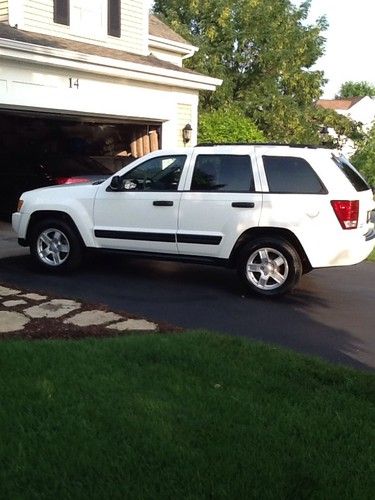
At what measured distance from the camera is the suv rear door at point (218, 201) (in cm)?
731

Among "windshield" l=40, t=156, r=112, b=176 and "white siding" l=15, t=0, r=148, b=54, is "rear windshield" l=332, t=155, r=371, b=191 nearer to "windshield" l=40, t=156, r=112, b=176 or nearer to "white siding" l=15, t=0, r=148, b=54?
"windshield" l=40, t=156, r=112, b=176

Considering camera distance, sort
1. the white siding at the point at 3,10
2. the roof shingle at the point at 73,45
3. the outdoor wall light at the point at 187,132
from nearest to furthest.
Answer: the roof shingle at the point at 73,45 < the white siding at the point at 3,10 < the outdoor wall light at the point at 187,132

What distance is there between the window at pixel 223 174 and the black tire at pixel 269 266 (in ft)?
2.36

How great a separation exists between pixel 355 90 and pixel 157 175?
93.7 meters

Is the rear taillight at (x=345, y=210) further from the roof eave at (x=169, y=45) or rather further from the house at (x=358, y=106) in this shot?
the house at (x=358, y=106)

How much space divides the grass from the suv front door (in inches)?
114

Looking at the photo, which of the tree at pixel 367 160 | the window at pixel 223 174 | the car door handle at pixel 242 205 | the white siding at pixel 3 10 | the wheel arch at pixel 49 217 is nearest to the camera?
the car door handle at pixel 242 205

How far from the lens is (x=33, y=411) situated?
367 cm

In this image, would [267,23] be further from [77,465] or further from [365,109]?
[365,109]

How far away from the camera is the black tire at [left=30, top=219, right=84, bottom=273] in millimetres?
8250

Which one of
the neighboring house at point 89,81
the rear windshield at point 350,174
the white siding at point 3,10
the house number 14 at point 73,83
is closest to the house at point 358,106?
the neighboring house at point 89,81

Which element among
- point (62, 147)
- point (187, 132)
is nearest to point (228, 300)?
point (187, 132)

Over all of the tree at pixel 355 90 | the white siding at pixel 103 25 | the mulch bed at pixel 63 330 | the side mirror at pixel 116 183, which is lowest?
the mulch bed at pixel 63 330

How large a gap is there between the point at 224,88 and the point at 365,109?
54269mm
